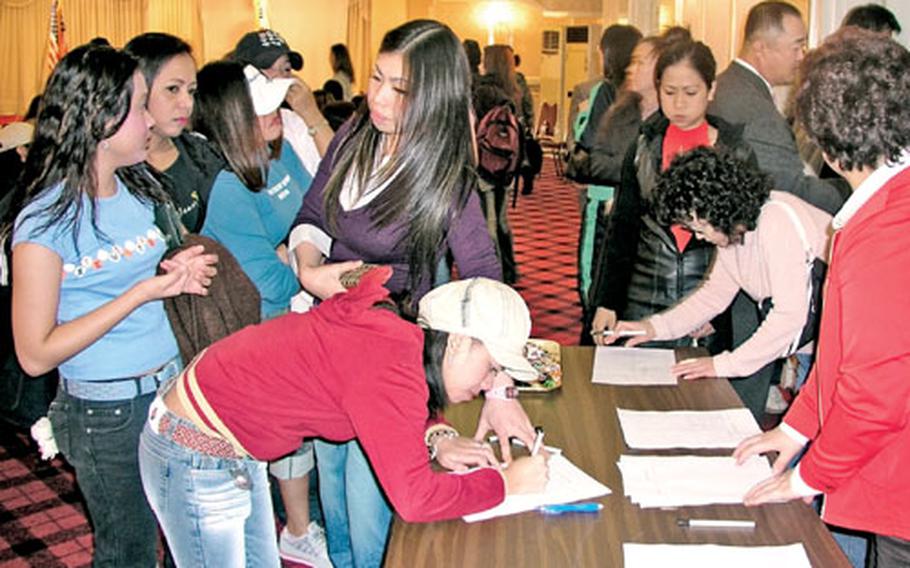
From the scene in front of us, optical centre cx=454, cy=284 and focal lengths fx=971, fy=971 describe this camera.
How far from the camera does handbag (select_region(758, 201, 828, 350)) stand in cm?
234

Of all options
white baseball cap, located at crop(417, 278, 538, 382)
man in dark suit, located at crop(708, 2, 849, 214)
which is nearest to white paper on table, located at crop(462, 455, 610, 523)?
white baseball cap, located at crop(417, 278, 538, 382)

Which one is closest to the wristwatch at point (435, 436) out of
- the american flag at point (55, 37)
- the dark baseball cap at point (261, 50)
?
the dark baseball cap at point (261, 50)

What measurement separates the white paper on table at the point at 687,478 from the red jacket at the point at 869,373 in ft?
0.61

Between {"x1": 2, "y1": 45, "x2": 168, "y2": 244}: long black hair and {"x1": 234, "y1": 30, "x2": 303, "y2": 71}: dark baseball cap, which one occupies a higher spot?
{"x1": 234, "y1": 30, "x2": 303, "y2": 71}: dark baseball cap

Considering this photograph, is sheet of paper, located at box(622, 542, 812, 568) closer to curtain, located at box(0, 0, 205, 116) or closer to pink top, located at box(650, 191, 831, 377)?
pink top, located at box(650, 191, 831, 377)

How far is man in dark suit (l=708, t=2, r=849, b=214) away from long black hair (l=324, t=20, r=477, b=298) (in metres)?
1.40

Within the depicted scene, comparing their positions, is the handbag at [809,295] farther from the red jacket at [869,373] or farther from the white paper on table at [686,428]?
the red jacket at [869,373]

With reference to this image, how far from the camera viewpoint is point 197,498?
171 cm

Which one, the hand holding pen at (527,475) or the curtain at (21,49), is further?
the curtain at (21,49)

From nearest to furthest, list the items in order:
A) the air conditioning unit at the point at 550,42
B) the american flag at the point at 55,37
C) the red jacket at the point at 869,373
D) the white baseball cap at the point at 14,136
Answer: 1. the red jacket at the point at 869,373
2. the white baseball cap at the point at 14,136
3. the american flag at the point at 55,37
4. the air conditioning unit at the point at 550,42

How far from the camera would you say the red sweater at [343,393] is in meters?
1.48

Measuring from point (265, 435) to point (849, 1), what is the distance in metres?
3.08

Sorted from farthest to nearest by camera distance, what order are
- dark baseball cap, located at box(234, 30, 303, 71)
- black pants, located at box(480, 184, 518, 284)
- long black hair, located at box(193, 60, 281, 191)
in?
black pants, located at box(480, 184, 518, 284) → dark baseball cap, located at box(234, 30, 303, 71) → long black hair, located at box(193, 60, 281, 191)

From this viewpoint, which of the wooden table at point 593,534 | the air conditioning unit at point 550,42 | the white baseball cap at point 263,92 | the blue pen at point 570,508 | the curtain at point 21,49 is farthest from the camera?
the air conditioning unit at point 550,42
